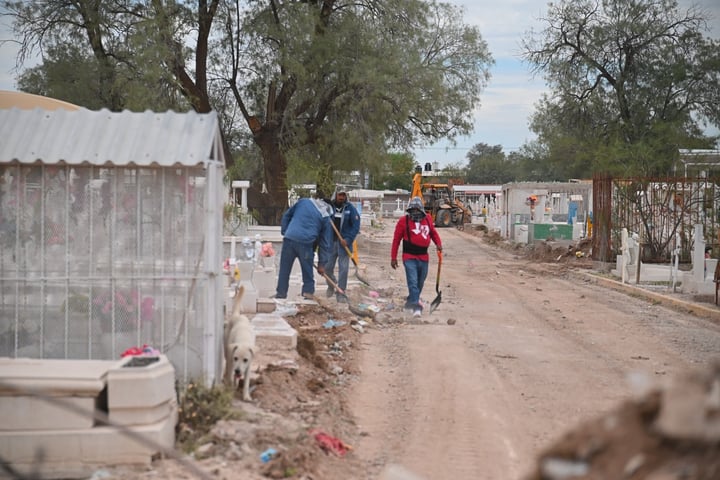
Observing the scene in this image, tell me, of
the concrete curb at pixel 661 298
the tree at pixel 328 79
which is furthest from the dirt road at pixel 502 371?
the tree at pixel 328 79

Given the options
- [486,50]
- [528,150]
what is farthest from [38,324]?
[528,150]

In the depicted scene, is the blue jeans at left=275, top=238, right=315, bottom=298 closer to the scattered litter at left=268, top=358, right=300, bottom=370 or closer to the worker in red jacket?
the worker in red jacket

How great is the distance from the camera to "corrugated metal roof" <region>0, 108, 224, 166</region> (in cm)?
805

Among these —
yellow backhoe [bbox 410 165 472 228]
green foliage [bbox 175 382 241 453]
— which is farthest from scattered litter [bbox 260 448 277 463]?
yellow backhoe [bbox 410 165 472 228]

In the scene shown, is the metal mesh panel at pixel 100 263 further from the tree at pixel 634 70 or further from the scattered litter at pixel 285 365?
the tree at pixel 634 70

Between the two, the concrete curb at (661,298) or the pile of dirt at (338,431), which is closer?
the pile of dirt at (338,431)

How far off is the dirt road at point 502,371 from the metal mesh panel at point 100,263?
2.03 metres

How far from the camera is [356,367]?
36.7 ft

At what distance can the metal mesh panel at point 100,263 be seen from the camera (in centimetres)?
825

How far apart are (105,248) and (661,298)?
13445mm

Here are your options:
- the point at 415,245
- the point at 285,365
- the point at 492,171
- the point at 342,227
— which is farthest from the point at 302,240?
the point at 492,171

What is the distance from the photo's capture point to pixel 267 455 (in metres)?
6.82

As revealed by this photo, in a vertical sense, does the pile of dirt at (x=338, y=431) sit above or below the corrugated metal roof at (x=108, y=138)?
below

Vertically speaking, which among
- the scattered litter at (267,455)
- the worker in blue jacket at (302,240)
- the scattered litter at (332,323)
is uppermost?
the worker in blue jacket at (302,240)
